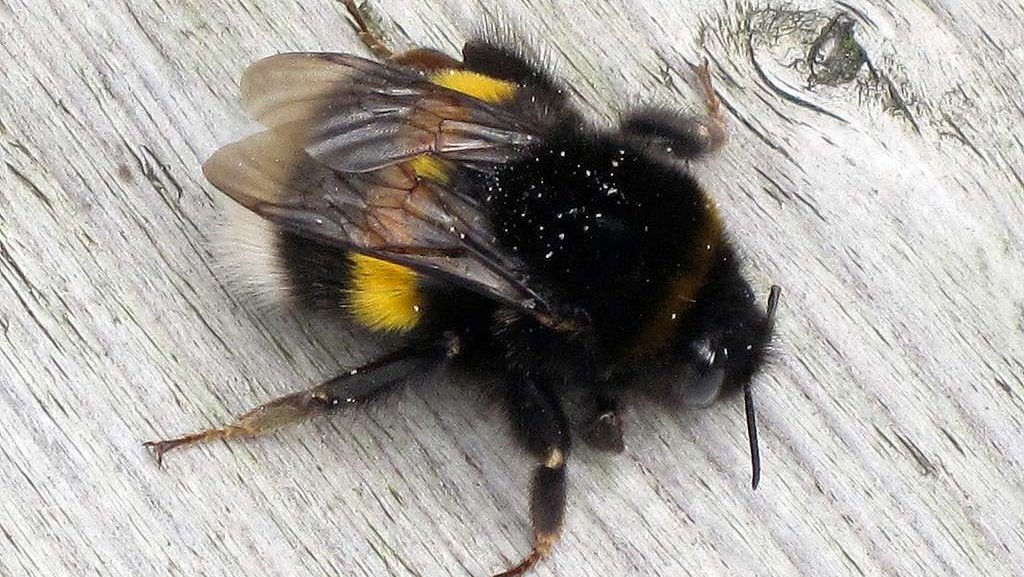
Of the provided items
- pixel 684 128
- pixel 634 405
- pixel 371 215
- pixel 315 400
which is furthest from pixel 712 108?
pixel 315 400

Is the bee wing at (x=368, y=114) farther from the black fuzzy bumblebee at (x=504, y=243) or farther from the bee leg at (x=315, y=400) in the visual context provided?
the bee leg at (x=315, y=400)

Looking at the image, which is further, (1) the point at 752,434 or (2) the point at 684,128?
(2) the point at 684,128

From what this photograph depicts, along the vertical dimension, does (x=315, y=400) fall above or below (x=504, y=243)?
below

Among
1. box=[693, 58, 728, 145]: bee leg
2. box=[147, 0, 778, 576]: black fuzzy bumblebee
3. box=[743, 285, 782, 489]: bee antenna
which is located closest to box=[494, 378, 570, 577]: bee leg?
box=[147, 0, 778, 576]: black fuzzy bumblebee

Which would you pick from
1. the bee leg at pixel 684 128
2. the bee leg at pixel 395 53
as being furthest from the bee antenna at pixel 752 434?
the bee leg at pixel 395 53

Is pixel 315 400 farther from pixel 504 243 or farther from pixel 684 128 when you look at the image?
pixel 684 128

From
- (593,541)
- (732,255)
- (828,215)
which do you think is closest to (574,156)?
(732,255)
